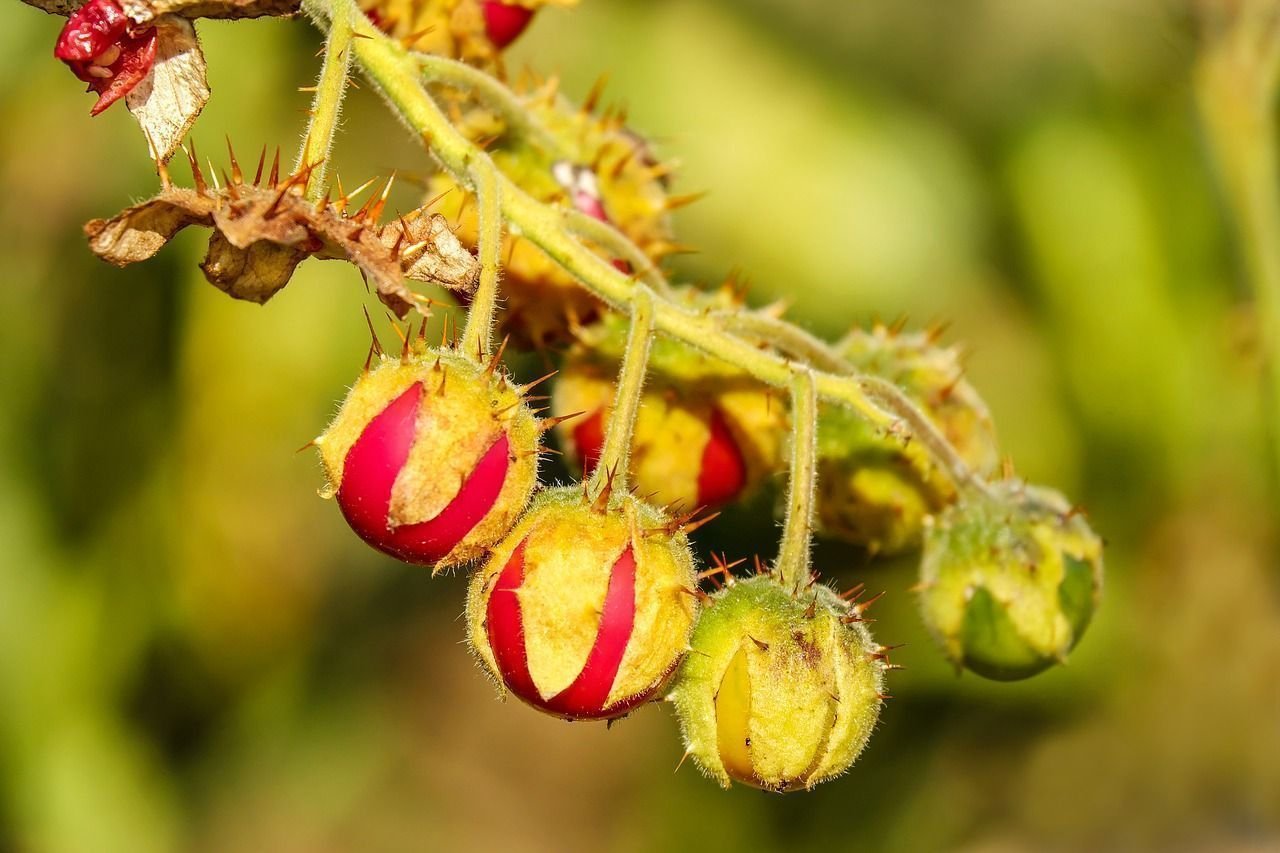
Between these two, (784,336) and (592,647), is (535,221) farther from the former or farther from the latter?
(592,647)

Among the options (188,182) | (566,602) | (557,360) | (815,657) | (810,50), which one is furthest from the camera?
(810,50)

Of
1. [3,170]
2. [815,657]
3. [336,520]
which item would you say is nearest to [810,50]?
[336,520]

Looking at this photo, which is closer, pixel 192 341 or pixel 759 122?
pixel 192 341

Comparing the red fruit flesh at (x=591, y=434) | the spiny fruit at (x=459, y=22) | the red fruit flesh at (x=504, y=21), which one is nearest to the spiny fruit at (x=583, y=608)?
the red fruit flesh at (x=591, y=434)

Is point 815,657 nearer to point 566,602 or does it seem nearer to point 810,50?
point 566,602

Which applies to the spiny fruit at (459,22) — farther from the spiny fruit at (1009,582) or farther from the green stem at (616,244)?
the spiny fruit at (1009,582)

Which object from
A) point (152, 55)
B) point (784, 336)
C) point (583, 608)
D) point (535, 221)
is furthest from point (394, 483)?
point (784, 336)
